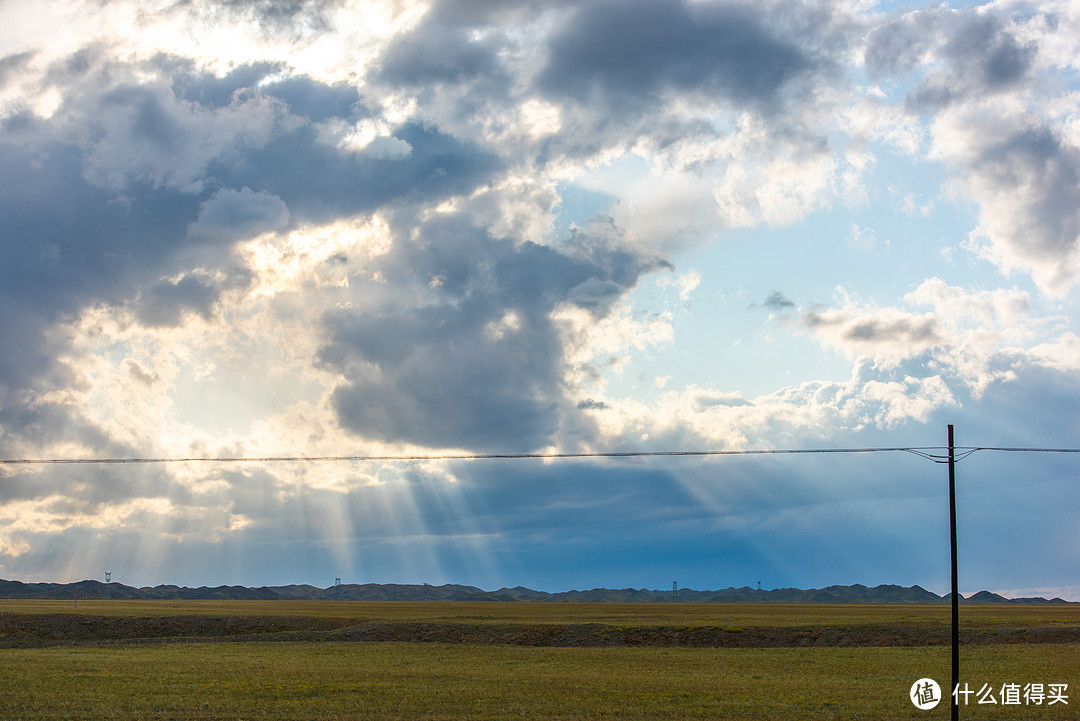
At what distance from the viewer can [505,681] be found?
42562 millimetres

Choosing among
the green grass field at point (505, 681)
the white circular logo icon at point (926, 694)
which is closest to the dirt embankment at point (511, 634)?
the green grass field at point (505, 681)

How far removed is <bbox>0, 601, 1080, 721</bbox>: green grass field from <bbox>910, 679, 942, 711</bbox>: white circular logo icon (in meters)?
0.63

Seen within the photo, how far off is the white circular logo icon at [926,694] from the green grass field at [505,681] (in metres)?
0.63

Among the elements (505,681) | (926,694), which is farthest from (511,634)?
(926,694)

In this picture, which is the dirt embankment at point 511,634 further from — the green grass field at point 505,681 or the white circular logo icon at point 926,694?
the white circular logo icon at point 926,694

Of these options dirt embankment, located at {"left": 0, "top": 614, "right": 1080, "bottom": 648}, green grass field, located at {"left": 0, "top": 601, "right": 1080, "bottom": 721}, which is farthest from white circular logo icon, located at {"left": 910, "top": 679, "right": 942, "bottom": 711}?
dirt embankment, located at {"left": 0, "top": 614, "right": 1080, "bottom": 648}

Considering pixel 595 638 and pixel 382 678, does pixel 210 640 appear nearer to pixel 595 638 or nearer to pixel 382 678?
pixel 595 638

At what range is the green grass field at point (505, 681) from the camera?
3275 centimetres

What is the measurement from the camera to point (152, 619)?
9012 cm

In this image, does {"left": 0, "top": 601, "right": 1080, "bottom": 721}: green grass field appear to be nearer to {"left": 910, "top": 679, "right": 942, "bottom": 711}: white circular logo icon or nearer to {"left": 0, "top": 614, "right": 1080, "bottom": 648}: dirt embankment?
{"left": 910, "top": 679, "right": 942, "bottom": 711}: white circular logo icon

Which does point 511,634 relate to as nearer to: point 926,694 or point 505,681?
point 505,681

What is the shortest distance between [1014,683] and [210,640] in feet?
216

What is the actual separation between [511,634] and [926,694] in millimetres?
44910

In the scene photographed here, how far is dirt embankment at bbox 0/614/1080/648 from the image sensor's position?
230 feet
